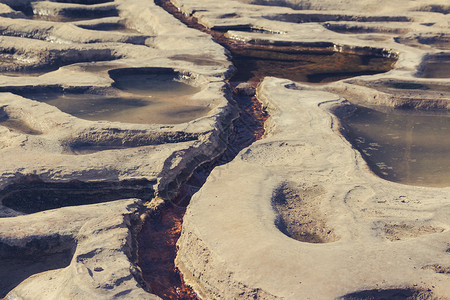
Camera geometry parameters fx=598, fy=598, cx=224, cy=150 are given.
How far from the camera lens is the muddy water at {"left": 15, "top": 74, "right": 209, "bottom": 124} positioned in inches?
243

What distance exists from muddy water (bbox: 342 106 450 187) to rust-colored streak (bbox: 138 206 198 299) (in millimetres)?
1811

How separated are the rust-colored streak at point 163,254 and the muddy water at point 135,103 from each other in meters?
1.59

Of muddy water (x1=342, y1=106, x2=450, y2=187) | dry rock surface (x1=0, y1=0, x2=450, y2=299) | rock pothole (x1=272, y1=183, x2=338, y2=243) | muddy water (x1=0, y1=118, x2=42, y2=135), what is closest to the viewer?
dry rock surface (x1=0, y1=0, x2=450, y2=299)

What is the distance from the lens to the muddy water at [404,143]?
5.09 meters

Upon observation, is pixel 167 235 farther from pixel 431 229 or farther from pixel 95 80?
pixel 95 80

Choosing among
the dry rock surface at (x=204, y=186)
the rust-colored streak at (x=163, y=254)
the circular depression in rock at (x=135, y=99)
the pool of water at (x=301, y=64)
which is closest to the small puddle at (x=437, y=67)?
the dry rock surface at (x=204, y=186)

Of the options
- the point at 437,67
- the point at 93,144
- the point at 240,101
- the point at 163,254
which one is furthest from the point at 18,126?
the point at 437,67

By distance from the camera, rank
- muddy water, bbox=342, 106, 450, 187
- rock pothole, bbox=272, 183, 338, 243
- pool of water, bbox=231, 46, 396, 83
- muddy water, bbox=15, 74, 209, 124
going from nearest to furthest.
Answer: rock pothole, bbox=272, 183, 338, 243 < muddy water, bbox=342, 106, 450, 187 < muddy water, bbox=15, 74, 209, 124 < pool of water, bbox=231, 46, 396, 83

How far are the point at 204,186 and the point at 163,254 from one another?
639 mm

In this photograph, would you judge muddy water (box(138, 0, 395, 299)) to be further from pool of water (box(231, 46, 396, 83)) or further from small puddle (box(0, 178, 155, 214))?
small puddle (box(0, 178, 155, 214))

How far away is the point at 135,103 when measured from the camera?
664 centimetres

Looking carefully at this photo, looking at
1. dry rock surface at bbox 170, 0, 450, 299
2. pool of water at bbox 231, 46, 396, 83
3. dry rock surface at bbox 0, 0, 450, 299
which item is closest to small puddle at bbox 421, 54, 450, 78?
dry rock surface at bbox 0, 0, 450, 299

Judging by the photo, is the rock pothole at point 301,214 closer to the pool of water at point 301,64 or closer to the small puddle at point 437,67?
the pool of water at point 301,64

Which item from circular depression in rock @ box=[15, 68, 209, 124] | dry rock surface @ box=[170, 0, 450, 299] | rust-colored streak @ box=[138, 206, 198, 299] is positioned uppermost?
dry rock surface @ box=[170, 0, 450, 299]
